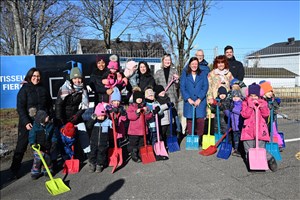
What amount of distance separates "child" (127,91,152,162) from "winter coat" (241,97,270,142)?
1.71 m

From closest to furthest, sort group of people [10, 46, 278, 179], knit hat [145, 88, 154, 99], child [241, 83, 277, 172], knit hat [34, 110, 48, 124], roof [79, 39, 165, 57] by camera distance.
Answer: child [241, 83, 277, 172] < knit hat [34, 110, 48, 124] < group of people [10, 46, 278, 179] < knit hat [145, 88, 154, 99] < roof [79, 39, 165, 57]

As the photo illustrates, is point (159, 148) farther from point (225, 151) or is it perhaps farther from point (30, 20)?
point (30, 20)

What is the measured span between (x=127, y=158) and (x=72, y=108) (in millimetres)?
1469

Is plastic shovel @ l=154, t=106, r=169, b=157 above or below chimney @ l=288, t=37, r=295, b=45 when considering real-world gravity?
below

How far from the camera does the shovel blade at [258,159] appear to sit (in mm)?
4416

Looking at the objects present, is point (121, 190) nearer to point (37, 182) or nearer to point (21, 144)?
point (37, 182)

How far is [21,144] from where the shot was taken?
202 inches

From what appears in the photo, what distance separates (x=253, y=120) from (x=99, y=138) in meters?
2.60

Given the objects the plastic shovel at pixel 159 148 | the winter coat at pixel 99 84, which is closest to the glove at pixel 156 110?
the plastic shovel at pixel 159 148

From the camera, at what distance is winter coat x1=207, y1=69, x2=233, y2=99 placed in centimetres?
581

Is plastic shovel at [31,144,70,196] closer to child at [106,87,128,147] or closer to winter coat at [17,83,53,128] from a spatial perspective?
winter coat at [17,83,53,128]

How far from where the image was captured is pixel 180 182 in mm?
4340

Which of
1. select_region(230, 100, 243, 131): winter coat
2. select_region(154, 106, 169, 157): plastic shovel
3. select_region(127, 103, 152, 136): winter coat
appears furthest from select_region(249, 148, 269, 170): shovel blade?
select_region(127, 103, 152, 136): winter coat

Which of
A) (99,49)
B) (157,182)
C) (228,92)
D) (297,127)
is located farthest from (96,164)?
(99,49)
